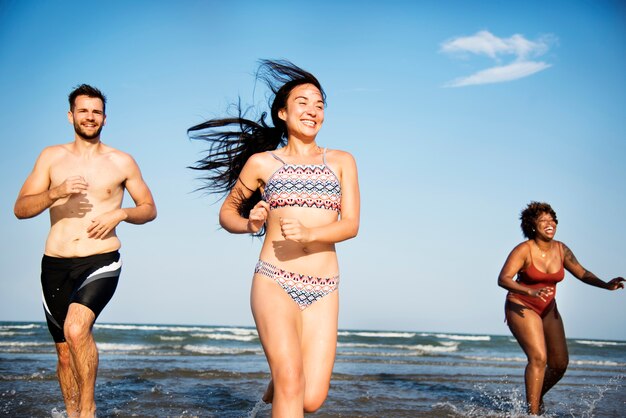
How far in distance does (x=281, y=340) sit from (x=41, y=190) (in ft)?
9.06

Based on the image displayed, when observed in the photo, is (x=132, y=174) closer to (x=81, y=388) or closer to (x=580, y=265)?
(x=81, y=388)

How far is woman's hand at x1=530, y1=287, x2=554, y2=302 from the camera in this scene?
723cm

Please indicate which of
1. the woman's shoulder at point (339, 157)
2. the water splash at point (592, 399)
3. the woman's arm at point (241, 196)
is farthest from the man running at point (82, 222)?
the water splash at point (592, 399)

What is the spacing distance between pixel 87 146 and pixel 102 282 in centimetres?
121

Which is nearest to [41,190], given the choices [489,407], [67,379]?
[67,379]

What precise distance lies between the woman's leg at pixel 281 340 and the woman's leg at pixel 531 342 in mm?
4054

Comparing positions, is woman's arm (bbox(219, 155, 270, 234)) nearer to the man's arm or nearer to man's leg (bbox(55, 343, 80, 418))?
the man's arm

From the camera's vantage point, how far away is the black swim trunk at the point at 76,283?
17.8 feet

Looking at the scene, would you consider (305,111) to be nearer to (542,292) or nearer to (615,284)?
(542,292)

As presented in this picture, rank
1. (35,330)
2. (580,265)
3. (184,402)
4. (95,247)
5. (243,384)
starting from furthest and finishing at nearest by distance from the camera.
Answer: (35,330)
(243,384)
(184,402)
(580,265)
(95,247)

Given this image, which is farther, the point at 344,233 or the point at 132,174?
the point at 132,174

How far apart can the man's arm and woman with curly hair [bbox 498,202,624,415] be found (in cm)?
480

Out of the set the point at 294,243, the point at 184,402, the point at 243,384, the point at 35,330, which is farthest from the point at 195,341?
the point at 294,243

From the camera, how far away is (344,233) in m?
4.37
